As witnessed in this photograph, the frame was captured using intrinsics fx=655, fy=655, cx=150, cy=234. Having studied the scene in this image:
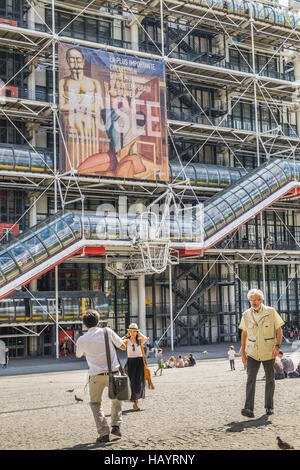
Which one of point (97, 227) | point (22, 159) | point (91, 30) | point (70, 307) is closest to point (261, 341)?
point (97, 227)

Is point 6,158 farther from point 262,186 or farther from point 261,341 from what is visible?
point 261,341

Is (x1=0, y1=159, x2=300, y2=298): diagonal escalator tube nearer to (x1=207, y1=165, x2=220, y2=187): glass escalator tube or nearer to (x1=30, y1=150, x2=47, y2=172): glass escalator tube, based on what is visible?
(x1=207, y1=165, x2=220, y2=187): glass escalator tube

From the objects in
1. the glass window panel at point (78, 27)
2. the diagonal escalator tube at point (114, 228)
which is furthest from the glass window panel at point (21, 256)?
the glass window panel at point (78, 27)

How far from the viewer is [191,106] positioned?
35281 mm

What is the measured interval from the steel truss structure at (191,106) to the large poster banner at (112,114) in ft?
1.94

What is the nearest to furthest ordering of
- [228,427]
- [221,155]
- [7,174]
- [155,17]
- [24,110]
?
1. [228,427]
2. [7,174]
3. [24,110]
4. [155,17]
5. [221,155]

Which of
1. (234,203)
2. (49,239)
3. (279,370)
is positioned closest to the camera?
(279,370)

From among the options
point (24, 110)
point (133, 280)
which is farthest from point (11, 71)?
point (133, 280)

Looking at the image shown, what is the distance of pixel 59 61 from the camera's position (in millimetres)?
27531

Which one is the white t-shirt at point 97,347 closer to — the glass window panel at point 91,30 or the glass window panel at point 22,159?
the glass window panel at point 22,159

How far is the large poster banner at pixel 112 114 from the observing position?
27.6 meters

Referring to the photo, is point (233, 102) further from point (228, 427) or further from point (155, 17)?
point (228, 427)

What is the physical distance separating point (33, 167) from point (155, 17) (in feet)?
37.9

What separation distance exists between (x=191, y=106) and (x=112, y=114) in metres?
7.93
